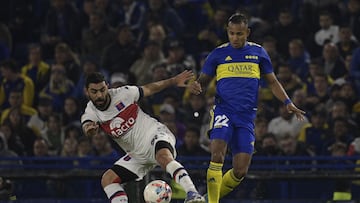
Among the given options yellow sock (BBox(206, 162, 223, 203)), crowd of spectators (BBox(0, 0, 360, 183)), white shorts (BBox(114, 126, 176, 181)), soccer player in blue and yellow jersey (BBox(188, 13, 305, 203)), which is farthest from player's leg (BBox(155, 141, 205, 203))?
crowd of spectators (BBox(0, 0, 360, 183))

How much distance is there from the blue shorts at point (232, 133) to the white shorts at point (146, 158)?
1.65 feet

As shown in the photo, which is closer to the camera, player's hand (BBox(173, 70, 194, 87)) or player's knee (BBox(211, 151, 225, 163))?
player's knee (BBox(211, 151, 225, 163))

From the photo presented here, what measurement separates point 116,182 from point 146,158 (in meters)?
0.44

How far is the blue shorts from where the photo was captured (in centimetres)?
1267

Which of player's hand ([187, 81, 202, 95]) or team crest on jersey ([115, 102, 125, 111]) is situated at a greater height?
player's hand ([187, 81, 202, 95])

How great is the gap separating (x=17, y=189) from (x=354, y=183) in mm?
4734

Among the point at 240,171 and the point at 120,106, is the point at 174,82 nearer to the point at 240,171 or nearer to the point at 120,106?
the point at 120,106

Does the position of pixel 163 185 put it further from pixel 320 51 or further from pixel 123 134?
pixel 320 51

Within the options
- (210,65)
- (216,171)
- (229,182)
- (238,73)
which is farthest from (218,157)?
(210,65)

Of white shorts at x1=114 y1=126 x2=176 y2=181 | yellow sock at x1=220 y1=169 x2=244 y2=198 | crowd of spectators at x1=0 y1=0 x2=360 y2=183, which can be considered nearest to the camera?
white shorts at x1=114 y1=126 x2=176 y2=181

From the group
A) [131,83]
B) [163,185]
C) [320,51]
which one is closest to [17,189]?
[131,83]

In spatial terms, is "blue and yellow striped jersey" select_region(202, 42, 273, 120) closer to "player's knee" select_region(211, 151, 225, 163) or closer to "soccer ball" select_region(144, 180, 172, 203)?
"player's knee" select_region(211, 151, 225, 163)

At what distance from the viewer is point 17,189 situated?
16016 mm

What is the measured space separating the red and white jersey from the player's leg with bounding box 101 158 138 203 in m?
0.26
